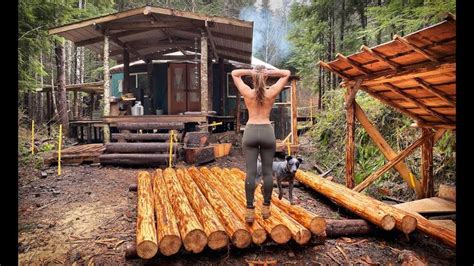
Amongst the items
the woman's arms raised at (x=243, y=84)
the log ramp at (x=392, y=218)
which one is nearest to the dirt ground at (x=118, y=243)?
the log ramp at (x=392, y=218)

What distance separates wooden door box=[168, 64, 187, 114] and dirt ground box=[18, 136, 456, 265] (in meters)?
10.2

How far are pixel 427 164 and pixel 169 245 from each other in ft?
19.4

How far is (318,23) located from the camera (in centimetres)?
1750

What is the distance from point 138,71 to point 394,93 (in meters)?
16.9

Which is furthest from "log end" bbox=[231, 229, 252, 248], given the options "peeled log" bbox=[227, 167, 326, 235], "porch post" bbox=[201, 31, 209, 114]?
"porch post" bbox=[201, 31, 209, 114]

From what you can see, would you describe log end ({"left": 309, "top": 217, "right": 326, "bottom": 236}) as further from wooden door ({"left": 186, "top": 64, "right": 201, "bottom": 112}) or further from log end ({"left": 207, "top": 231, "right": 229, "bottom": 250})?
wooden door ({"left": 186, "top": 64, "right": 201, "bottom": 112})

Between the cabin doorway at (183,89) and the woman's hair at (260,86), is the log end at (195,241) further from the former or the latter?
the cabin doorway at (183,89)

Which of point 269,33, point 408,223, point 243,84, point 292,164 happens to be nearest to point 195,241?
point 292,164

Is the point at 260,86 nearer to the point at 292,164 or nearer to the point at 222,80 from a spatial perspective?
the point at 292,164

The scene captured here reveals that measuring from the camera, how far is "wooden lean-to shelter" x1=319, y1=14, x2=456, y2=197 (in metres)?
4.01

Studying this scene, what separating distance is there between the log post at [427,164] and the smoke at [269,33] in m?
34.8

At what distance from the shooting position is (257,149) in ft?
14.6
